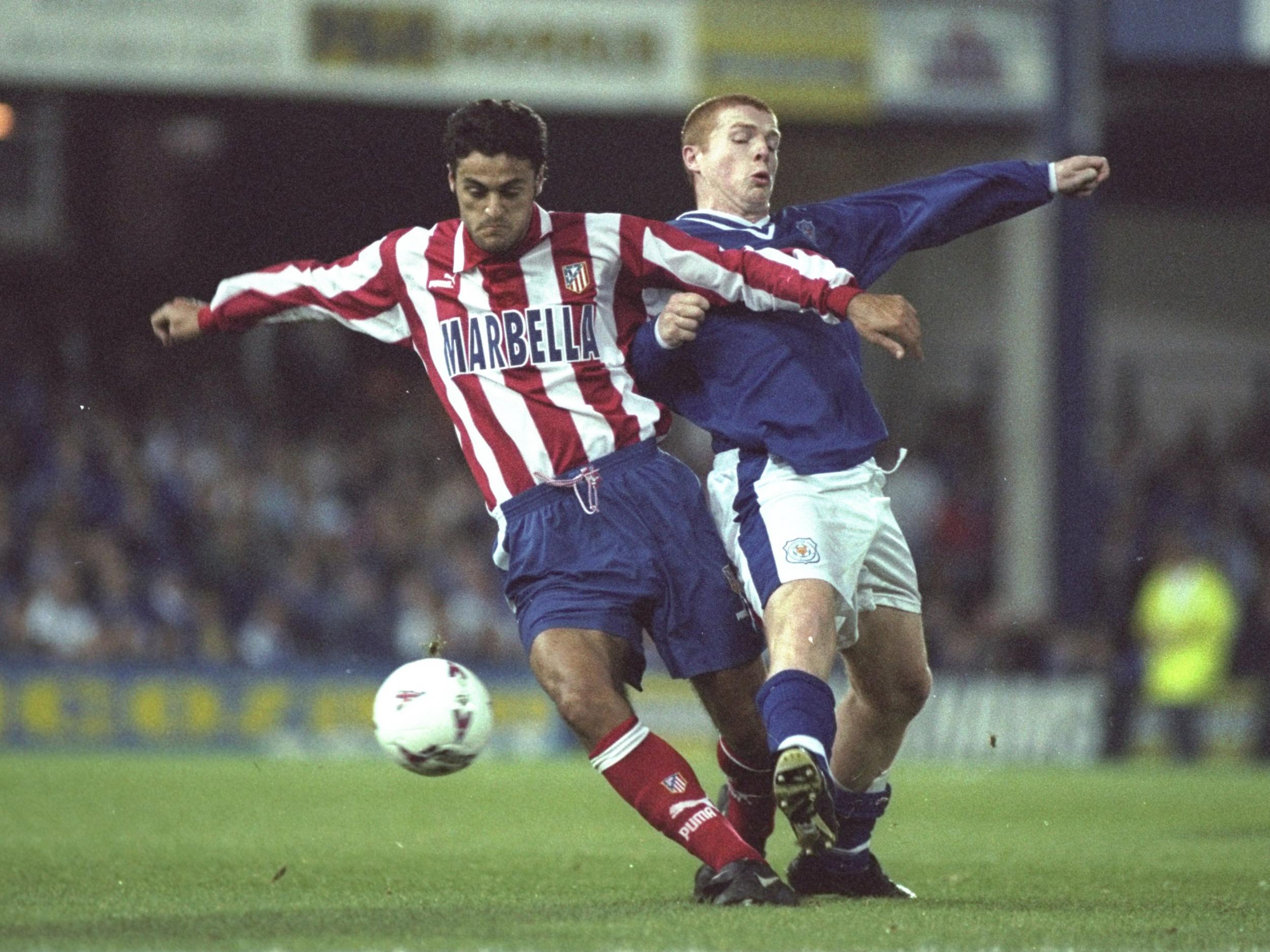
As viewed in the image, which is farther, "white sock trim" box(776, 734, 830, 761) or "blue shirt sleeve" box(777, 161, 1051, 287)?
"blue shirt sleeve" box(777, 161, 1051, 287)

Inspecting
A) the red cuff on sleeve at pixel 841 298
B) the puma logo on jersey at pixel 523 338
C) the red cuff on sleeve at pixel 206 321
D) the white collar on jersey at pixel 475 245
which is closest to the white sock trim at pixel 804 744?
the red cuff on sleeve at pixel 841 298

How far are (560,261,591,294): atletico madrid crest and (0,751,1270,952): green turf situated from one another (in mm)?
1669

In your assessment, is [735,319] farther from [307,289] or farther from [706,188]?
[307,289]

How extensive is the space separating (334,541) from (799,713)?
461 inches

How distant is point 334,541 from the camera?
1656 cm

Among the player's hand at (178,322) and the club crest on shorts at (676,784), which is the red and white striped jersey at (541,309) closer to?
the player's hand at (178,322)

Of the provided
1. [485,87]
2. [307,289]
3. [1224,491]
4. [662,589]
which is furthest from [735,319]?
[1224,491]

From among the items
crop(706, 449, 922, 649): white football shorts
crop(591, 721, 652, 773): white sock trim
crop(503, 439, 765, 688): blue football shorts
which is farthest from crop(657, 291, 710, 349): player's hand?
crop(591, 721, 652, 773): white sock trim

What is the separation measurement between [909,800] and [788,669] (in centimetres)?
546

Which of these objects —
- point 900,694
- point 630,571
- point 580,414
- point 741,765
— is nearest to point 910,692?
point 900,694

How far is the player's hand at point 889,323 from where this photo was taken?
17.3 feet

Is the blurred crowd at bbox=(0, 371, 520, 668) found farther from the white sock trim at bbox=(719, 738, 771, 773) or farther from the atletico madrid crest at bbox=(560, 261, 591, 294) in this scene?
the atletico madrid crest at bbox=(560, 261, 591, 294)

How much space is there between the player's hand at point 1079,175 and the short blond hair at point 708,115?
843 mm

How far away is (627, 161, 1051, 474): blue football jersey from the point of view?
5773 mm
